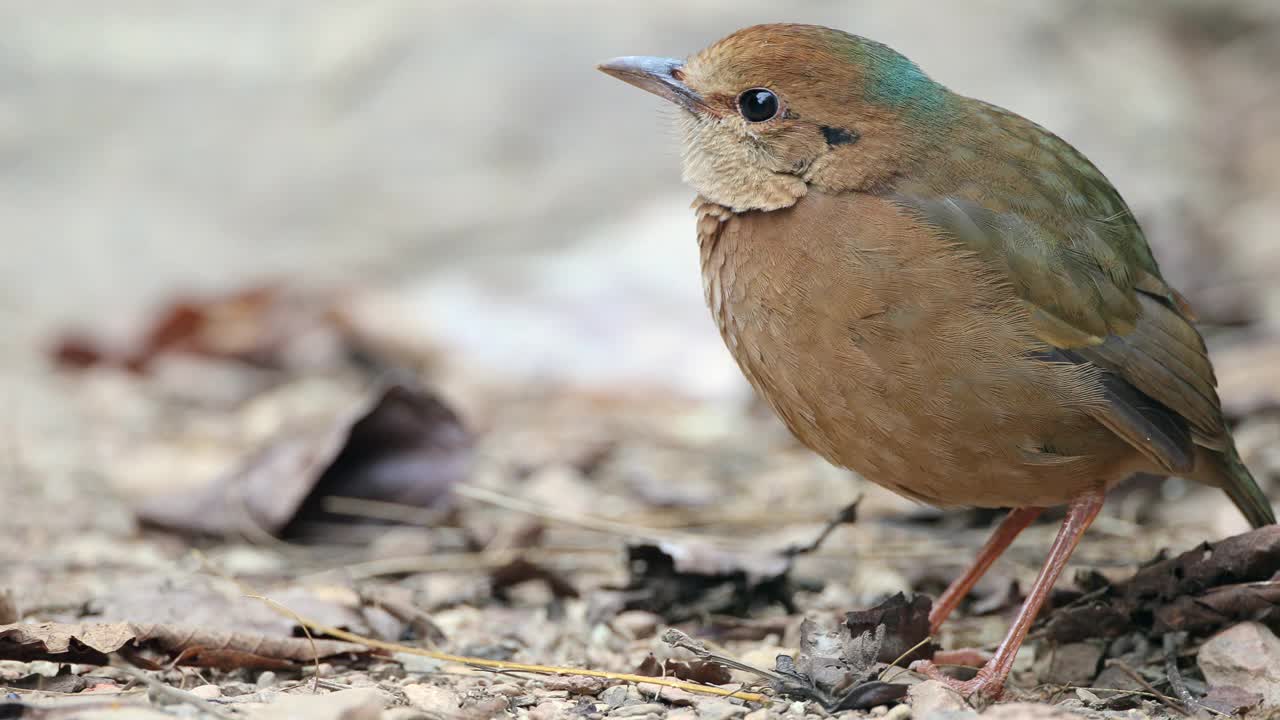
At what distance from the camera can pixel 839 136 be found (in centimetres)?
352

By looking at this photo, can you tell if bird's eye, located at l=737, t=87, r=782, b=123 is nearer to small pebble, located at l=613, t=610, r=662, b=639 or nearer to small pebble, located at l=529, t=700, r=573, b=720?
small pebble, located at l=613, t=610, r=662, b=639

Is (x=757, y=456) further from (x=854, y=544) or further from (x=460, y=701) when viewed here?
(x=460, y=701)

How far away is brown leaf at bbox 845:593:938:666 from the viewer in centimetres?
321

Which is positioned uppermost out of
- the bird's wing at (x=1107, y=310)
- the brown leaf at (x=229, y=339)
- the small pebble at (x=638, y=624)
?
the bird's wing at (x=1107, y=310)

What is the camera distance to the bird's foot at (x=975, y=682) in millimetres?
3182

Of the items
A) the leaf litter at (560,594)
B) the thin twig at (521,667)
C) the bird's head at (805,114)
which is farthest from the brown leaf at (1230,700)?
the bird's head at (805,114)

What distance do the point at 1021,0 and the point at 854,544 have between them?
7160 mm

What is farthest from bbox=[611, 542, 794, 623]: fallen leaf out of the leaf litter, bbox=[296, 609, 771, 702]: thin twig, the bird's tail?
the bird's tail

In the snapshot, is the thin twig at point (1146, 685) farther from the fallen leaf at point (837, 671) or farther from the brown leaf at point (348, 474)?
the brown leaf at point (348, 474)

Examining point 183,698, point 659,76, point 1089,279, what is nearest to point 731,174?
point 659,76

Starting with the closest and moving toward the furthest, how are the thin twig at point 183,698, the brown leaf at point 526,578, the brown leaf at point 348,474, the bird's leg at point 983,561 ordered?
the thin twig at point 183,698 < the bird's leg at point 983,561 < the brown leaf at point 526,578 < the brown leaf at point 348,474

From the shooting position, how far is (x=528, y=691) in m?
3.14

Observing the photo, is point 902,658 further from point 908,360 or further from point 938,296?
point 938,296

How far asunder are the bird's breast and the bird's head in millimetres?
143
